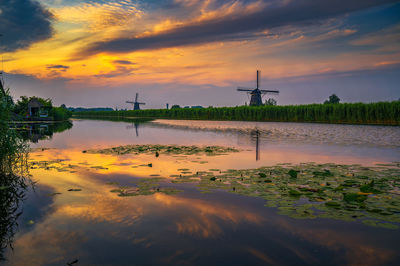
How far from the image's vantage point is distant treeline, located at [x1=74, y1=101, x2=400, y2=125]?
114 feet

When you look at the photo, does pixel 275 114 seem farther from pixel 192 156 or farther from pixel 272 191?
pixel 272 191

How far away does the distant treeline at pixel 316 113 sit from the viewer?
3475cm

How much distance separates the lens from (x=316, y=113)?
141ft

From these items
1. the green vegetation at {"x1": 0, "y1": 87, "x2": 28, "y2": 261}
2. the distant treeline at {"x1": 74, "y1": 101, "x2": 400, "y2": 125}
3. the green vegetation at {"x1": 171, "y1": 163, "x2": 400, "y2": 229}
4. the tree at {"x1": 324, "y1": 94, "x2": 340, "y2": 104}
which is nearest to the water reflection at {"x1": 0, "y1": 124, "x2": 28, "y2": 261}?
the green vegetation at {"x1": 0, "y1": 87, "x2": 28, "y2": 261}

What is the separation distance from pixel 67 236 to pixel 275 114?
47.5 metres

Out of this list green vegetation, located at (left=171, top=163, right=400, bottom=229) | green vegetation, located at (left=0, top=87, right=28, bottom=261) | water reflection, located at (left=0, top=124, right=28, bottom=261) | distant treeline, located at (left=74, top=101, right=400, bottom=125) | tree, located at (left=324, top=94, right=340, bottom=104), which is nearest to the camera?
water reflection, located at (left=0, top=124, right=28, bottom=261)

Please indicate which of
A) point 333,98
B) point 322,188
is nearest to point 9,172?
point 322,188

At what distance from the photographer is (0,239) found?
402 centimetres

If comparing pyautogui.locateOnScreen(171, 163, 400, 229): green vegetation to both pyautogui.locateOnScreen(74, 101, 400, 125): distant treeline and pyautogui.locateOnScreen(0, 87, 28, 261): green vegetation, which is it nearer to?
pyautogui.locateOnScreen(0, 87, 28, 261): green vegetation

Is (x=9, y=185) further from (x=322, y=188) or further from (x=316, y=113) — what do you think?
(x=316, y=113)

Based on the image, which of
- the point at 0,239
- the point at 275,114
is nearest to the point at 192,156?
the point at 0,239

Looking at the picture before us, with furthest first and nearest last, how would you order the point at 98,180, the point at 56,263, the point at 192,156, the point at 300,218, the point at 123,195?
the point at 192,156 < the point at 98,180 < the point at 123,195 < the point at 300,218 < the point at 56,263

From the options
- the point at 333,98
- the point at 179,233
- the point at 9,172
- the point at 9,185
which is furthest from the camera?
the point at 333,98

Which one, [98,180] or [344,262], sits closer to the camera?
[344,262]
